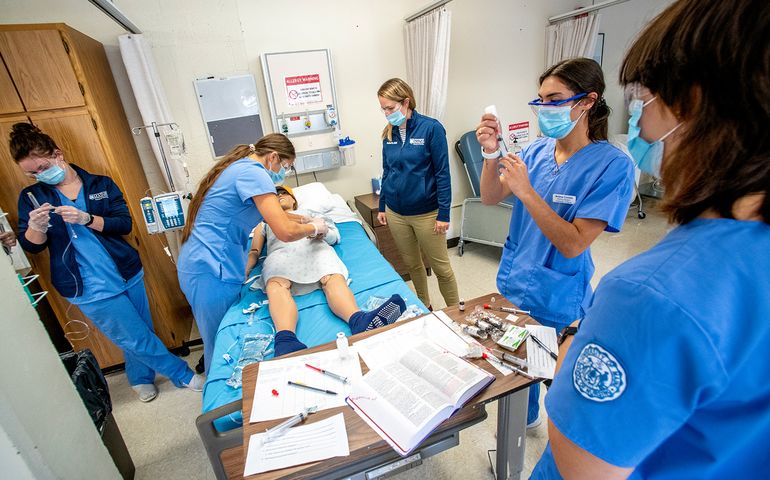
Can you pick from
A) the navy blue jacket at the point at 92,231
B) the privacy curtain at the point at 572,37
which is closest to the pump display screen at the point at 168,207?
the navy blue jacket at the point at 92,231

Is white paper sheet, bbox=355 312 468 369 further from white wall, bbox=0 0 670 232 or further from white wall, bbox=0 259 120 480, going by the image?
white wall, bbox=0 0 670 232

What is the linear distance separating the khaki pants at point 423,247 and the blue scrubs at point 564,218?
849 millimetres

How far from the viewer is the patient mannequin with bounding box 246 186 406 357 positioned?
143 centimetres

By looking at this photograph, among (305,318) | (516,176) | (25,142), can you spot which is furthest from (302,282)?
(25,142)

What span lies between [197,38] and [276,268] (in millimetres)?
1880

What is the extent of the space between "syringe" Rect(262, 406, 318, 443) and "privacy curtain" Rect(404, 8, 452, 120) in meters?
2.59

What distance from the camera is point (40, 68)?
186cm

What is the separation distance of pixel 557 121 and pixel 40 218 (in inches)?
90.3

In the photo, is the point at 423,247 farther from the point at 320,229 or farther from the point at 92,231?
the point at 92,231

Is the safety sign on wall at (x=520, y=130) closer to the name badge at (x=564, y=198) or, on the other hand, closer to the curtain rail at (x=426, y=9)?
the curtain rail at (x=426, y=9)

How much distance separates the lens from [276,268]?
1.94 meters

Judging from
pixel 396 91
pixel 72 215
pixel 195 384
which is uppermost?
pixel 396 91

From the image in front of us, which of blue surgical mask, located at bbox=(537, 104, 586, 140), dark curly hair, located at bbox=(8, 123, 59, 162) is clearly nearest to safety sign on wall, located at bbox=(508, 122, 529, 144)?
blue surgical mask, located at bbox=(537, 104, 586, 140)

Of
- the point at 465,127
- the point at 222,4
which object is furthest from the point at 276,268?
the point at 465,127
